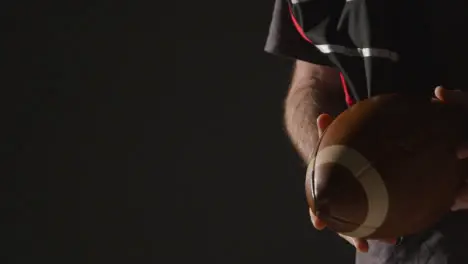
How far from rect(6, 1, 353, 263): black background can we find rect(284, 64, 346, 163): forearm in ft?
1.91

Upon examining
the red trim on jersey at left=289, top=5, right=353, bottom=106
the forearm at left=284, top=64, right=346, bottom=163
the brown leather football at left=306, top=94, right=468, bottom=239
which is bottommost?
the forearm at left=284, top=64, right=346, bottom=163

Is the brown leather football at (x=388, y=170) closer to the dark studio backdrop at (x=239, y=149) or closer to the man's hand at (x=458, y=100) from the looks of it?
the man's hand at (x=458, y=100)

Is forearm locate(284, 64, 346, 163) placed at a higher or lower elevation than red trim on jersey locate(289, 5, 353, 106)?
lower

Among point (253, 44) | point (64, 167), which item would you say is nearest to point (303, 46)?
point (253, 44)

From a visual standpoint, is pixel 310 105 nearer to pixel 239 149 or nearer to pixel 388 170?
pixel 388 170

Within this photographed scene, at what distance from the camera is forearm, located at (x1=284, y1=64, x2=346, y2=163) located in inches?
33.7

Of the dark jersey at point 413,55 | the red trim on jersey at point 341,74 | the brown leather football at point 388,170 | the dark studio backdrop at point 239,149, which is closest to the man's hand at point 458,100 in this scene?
the brown leather football at point 388,170

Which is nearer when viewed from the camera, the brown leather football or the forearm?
the brown leather football

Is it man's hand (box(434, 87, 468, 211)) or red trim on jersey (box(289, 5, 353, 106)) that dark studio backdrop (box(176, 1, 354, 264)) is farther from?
man's hand (box(434, 87, 468, 211))

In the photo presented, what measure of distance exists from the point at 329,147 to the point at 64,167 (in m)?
1.09

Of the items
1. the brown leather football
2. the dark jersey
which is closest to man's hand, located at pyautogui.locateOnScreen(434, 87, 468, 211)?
the brown leather football

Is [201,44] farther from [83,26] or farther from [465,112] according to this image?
[465,112]

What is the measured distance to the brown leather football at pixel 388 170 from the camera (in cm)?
46

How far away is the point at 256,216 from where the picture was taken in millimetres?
1518
